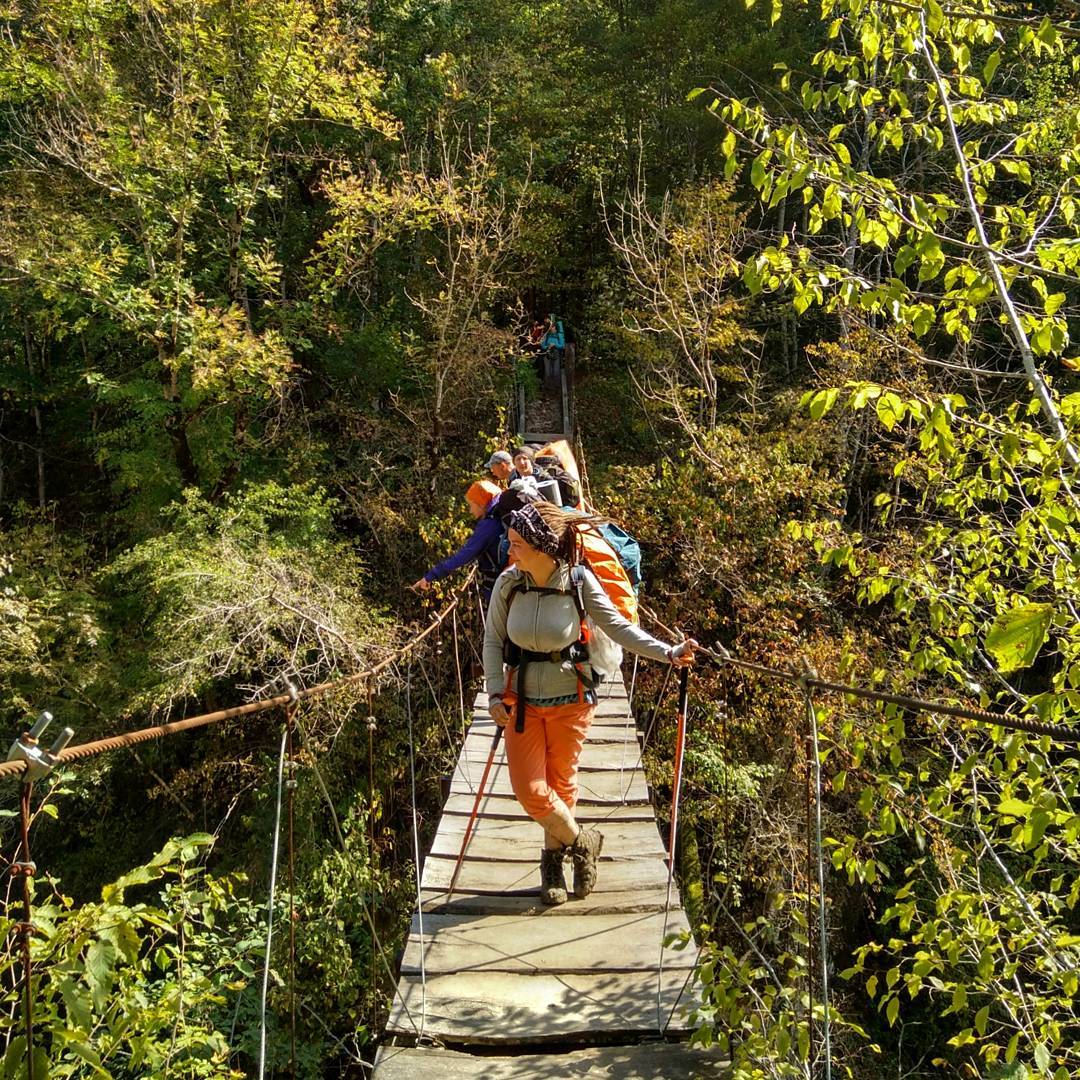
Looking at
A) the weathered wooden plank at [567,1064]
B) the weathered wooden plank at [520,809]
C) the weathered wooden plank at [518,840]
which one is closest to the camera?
the weathered wooden plank at [567,1064]

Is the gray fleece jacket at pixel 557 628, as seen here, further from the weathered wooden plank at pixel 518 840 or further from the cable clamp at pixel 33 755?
the cable clamp at pixel 33 755

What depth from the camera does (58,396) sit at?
11328 millimetres

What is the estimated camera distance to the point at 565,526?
8.87 feet

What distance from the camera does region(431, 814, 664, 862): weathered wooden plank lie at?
10.8ft

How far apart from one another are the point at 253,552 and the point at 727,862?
15.8 ft

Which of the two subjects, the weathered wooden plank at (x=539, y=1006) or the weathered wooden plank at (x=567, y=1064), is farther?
the weathered wooden plank at (x=539, y=1006)

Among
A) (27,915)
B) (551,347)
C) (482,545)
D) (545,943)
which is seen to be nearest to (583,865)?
(545,943)

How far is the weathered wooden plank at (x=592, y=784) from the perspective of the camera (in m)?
3.81

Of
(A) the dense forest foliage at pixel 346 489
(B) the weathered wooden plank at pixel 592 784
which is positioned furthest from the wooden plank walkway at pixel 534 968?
Result: (A) the dense forest foliage at pixel 346 489

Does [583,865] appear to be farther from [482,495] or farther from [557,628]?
[482,495]

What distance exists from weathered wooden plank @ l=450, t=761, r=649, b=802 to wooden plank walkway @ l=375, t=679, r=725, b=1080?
161 millimetres

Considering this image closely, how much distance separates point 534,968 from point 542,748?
0.63 meters

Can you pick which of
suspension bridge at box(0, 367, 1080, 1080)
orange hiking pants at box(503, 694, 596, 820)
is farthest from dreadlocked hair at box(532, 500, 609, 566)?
suspension bridge at box(0, 367, 1080, 1080)

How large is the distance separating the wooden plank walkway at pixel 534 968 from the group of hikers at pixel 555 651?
0.19 meters
